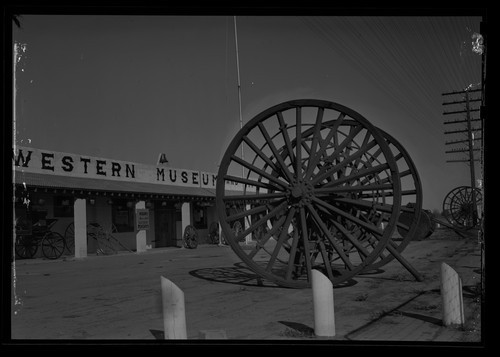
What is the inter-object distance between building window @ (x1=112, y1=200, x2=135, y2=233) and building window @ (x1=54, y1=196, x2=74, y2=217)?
2847 millimetres

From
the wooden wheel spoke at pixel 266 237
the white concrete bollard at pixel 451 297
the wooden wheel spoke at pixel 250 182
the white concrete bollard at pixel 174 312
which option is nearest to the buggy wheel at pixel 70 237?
the wooden wheel spoke at pixel 250 182

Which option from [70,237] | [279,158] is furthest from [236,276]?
[70,237]

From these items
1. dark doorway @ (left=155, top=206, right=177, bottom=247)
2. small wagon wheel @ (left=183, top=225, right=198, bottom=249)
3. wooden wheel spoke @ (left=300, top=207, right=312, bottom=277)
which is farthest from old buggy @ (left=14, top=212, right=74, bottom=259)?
wooden wheel spoke @ (left=300, top=207, right=312, bottom=277)

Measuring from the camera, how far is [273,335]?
642 centimetres

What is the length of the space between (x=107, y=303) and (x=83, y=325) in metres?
2.00

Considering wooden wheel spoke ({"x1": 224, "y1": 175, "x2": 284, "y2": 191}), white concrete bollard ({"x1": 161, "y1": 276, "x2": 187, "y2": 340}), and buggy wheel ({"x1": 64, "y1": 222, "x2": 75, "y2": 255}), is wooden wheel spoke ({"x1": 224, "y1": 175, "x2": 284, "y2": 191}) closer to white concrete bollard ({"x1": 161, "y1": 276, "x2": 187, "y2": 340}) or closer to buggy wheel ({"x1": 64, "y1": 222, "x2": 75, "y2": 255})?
white concrete bollard ({"x1": 161, "y1": 276, "x2": 187, "y2": 340})

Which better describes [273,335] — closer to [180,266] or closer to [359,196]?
[359,196]

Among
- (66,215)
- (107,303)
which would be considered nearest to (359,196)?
(107,303)

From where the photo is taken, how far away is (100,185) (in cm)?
2264

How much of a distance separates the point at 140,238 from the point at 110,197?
2.39 m

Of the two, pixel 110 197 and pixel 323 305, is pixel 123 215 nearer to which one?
pixel 110 197
